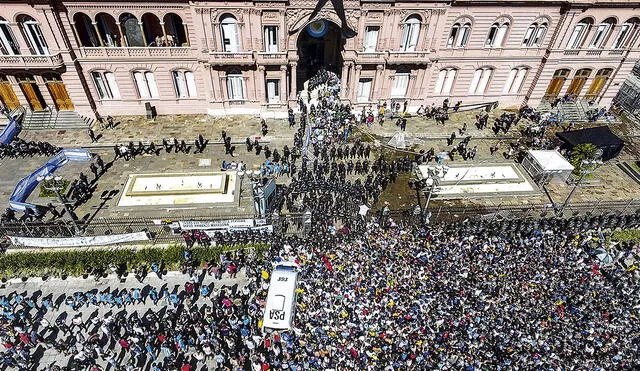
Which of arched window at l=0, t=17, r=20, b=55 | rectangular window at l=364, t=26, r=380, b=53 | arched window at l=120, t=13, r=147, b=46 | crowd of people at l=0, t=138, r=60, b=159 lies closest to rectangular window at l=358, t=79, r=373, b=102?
rectangular window at l=364, t=26, r=380, b=53

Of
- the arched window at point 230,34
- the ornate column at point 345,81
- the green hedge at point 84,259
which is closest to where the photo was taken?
the green hedge at point 84,259

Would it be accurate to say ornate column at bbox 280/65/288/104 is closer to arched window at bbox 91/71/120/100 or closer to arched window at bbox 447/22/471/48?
arched window at bbox 91/71/120/100

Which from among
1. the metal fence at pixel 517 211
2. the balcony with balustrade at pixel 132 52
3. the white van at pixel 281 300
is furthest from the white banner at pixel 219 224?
the balcony with balustrade at pixel 132 52

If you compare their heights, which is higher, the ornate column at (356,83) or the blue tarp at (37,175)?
the ornate column at (356,83)

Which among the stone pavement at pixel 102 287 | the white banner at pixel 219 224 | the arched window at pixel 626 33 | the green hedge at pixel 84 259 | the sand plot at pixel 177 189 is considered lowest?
the stone pavement at pixel 102 287

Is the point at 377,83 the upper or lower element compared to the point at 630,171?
upper

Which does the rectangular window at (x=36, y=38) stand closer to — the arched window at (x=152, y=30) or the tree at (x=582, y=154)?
the arched window at (x=152, y=30)

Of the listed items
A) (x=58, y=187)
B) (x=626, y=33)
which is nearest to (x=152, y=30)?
(x=58, y=187)

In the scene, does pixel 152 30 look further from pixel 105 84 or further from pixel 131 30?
pixel 105 84
